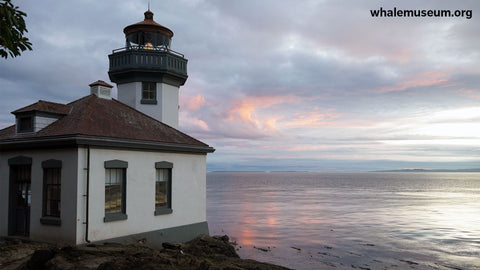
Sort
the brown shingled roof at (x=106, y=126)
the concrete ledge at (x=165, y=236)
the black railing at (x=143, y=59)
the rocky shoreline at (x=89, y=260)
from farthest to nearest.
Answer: the black railing at (x=143, y=59)
the concrete ledge at (x=165, y=236)
the brown shingled roof at (x=106, y=126)
the rocky shoreline at (x=89, y=260)

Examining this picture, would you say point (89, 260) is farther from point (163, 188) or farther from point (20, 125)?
point (20, 125)

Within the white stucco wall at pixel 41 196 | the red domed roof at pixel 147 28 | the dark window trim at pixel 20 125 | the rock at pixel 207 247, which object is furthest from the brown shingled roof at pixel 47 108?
the rock at pixel 207 247

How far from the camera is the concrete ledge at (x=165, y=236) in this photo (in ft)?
53.1

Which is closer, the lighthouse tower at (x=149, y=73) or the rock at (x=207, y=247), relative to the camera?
the rock at (x=207, y=247)

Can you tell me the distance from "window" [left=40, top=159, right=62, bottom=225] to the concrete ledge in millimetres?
2192

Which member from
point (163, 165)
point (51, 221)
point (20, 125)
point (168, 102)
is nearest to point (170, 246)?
point (163, 165)

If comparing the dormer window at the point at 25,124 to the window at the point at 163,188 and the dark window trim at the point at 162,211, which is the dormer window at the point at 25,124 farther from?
the dark window trim at the point at 162,211

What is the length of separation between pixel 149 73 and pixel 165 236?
30.7ft

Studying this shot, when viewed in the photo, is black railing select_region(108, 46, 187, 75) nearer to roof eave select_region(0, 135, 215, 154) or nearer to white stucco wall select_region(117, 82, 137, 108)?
white stucco wall select_region(117, 82, 137, 108)

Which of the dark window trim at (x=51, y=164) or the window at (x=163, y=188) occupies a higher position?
the dark window trim at (x=51, y=164)

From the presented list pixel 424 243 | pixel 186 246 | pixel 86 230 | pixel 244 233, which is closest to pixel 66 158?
pixel 86 230

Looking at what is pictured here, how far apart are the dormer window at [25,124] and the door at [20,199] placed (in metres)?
1.62

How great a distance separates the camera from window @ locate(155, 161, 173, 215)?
1791cm

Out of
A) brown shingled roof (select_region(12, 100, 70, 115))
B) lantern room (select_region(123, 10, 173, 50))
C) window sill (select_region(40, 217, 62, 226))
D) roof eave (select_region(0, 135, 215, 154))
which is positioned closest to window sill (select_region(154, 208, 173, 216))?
roof eave (select_region(0, 135, 215, 154))
